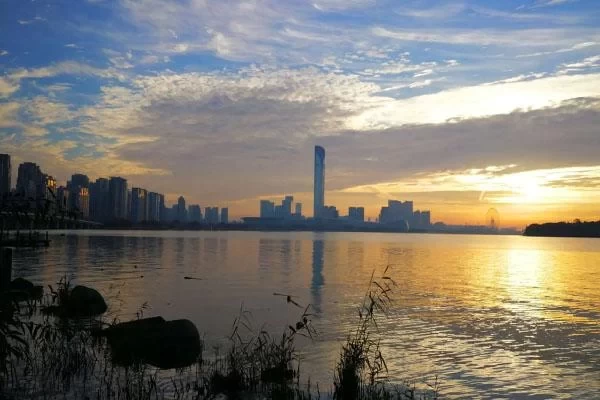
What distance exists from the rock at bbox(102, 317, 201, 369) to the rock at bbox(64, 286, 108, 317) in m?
6.78

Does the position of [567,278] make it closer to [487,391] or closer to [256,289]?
[256,289]

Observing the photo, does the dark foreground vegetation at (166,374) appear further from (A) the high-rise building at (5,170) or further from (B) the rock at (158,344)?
(A) the high-rise building at (5,170)

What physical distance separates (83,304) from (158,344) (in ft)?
30.0

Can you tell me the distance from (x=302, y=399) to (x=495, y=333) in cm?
1427

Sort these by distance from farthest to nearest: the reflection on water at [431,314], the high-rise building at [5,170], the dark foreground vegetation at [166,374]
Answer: the high-rise building at [5,170]
the reflection on water at [431,314]
the dark foreground vegetation at [166,374]

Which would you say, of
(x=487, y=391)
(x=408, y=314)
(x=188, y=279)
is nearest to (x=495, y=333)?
(x=408, y=314)

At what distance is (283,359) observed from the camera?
568 inches

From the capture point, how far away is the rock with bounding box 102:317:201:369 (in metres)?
15.5

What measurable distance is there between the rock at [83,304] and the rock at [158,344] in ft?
22.3

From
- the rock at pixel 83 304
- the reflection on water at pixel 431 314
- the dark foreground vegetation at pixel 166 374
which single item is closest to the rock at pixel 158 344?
the dark foreground vegetation at pixel 166 374

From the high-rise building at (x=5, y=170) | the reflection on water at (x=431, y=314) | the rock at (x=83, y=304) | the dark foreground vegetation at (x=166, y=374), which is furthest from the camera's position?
the high-rise building at (x=5, y=170)

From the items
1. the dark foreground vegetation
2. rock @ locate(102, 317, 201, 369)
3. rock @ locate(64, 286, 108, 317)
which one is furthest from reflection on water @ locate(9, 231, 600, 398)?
rock @ locate(102, 317, 201, 369)

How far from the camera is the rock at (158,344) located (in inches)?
611

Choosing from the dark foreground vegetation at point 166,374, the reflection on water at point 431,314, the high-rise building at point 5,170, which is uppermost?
the high-rise building at point 5,170
